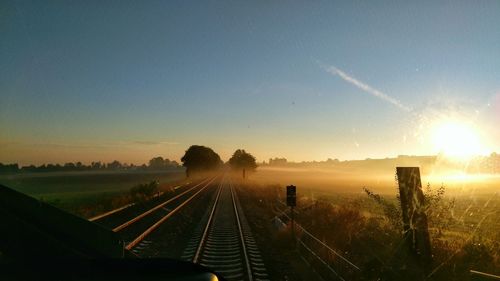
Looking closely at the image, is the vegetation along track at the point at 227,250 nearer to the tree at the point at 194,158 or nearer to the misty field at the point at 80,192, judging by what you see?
the misty field at the point at 80,192

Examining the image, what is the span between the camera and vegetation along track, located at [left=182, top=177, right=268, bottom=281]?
469 inches

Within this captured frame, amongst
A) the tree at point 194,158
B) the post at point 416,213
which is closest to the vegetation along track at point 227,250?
the post at point 416,213

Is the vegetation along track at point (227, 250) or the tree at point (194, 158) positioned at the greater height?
the tree at point (194, 158)

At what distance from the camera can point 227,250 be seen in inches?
595

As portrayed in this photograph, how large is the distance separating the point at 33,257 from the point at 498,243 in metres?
14.4

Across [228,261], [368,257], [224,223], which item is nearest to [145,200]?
[224,223]

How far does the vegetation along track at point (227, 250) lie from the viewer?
469 inches

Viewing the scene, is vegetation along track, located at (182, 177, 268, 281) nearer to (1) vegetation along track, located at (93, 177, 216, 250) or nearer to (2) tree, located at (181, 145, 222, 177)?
(1) vegetation along track, located at (93, 177, 216, 250)

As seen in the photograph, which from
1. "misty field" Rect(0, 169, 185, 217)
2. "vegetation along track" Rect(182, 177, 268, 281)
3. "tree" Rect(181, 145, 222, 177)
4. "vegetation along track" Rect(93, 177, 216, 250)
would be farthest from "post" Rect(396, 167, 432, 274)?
"tree" Rect(181, 145, 222, 177)

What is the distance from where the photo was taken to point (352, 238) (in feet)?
51.6

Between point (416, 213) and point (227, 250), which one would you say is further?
point (227, 250)

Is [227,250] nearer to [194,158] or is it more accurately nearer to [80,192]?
[80,192]

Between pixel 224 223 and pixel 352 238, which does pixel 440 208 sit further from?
pixel 224 223

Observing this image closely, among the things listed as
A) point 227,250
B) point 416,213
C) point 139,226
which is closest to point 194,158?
point 139,226
